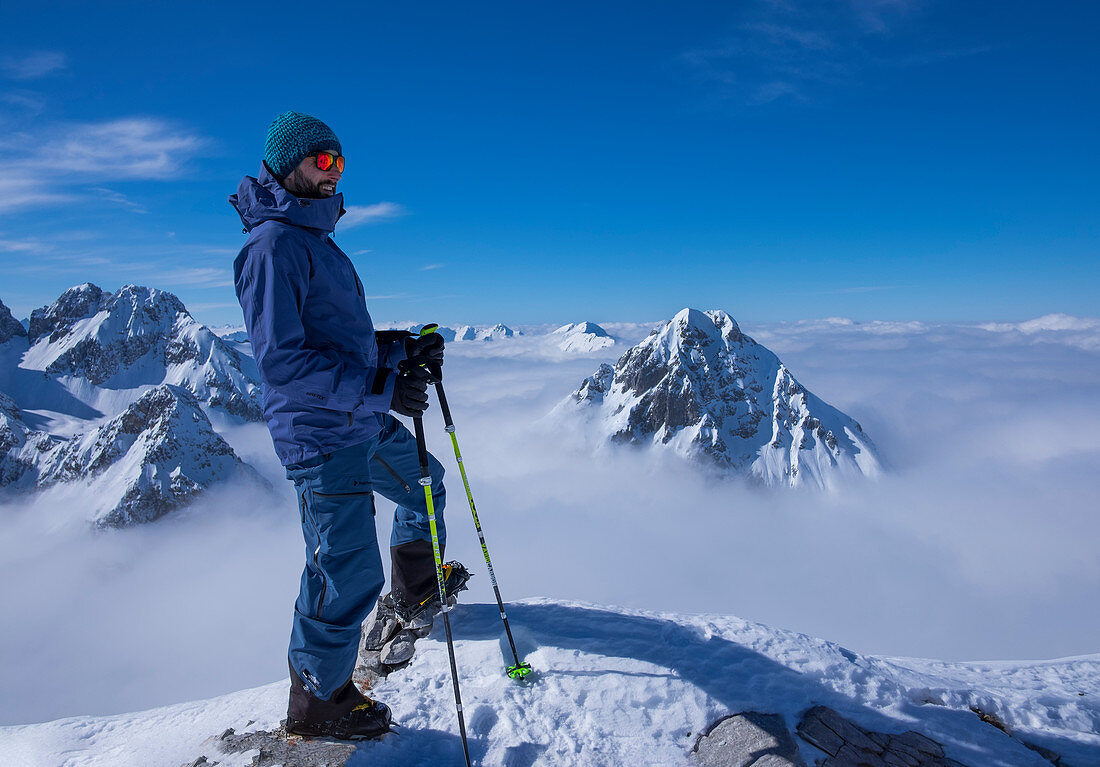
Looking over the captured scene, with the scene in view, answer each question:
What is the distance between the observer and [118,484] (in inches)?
7195

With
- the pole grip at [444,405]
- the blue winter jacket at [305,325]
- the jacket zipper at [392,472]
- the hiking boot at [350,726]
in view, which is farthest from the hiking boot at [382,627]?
the blue winter jacket at [305,325]

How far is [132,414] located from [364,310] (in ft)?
729

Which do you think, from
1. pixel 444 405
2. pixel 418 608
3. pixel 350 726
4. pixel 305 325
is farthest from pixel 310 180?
pixel 418 608

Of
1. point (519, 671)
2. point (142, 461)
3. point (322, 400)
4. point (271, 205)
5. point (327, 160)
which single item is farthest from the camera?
point (142, 461)

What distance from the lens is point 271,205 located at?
3879mm

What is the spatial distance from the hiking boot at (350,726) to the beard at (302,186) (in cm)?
405

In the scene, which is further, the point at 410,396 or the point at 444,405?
the point at 444,405

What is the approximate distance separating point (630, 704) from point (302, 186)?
5062 millimetres

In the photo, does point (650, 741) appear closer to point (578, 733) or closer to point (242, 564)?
point (578, 733)

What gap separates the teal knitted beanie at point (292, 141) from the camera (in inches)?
157

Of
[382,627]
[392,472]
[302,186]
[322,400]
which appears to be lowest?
[382,627]

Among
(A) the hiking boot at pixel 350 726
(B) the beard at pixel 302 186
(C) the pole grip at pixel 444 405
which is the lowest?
(A) the hiking boot at pixel 350 726

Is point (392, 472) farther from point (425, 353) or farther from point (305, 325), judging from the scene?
point (305, 325)

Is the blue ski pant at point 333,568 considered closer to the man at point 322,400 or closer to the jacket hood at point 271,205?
the man at point 322,400
